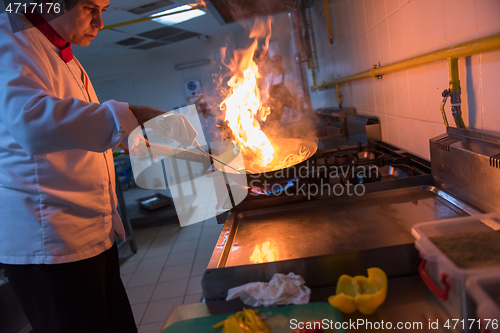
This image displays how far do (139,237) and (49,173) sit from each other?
302cm

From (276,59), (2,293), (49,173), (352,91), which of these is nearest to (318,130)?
(352,91)

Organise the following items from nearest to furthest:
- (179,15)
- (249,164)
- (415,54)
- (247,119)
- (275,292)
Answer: (275,292), (415,54), (249,164), (247,119), (179,15)

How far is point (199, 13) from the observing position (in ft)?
16.6

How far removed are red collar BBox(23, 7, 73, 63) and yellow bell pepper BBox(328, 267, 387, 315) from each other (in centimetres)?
126

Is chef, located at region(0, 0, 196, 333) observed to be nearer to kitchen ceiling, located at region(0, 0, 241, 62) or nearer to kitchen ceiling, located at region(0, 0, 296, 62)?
kitchen ceiling, located at region(0, 0, 296, 62)

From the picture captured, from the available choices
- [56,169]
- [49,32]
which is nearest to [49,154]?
[56,169]

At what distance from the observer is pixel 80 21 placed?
1150 mm

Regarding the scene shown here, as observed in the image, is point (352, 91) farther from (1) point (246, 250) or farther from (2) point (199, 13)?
(2) point (199, 13)

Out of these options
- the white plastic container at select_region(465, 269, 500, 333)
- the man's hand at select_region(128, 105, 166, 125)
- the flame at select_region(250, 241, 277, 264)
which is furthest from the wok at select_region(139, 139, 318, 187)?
the white plastic container at select_region(465, 269, 500, 333)

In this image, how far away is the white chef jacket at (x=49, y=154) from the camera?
2.91 feet

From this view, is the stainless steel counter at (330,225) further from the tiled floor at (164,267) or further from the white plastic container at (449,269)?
the tiled floor at (164,267)

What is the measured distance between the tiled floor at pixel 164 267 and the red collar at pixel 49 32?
5.98 ft

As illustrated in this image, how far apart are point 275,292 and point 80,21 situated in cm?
114

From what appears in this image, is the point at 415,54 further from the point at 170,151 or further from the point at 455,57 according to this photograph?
the point at 170,151
